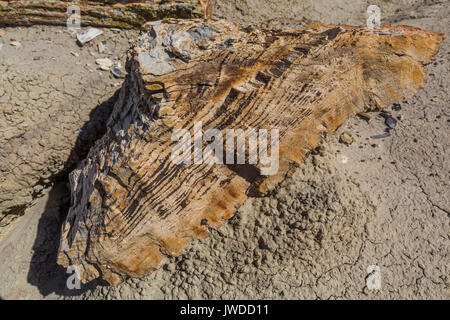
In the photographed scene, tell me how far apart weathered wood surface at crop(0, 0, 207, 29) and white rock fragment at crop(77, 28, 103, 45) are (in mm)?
71

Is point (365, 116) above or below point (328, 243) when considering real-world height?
above

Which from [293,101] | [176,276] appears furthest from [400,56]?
[176,276]

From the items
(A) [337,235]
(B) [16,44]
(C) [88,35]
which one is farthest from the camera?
(C) [88,35]

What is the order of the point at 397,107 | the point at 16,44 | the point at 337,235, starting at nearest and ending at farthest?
1. the point at 337,235
2. the point at 397,107
3. the point at 16,44

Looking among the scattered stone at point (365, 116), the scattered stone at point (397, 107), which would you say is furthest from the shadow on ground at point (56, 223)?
the scattered stone at point (397, 107)

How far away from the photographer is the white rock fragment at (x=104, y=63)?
2705mm

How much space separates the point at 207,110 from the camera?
152 cm

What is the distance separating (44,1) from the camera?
2.72m

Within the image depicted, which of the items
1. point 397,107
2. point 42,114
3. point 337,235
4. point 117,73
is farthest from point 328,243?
point 42,114

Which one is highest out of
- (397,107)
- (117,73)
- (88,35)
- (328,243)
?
(88,35)

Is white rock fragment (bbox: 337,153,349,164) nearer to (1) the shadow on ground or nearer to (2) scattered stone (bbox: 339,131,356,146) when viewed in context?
(2) scattered stone (bbox: 339,131,356,146)

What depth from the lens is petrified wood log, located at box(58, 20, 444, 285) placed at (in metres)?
1.48

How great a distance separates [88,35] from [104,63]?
1.05 feet

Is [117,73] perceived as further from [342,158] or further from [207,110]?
[342,158]
